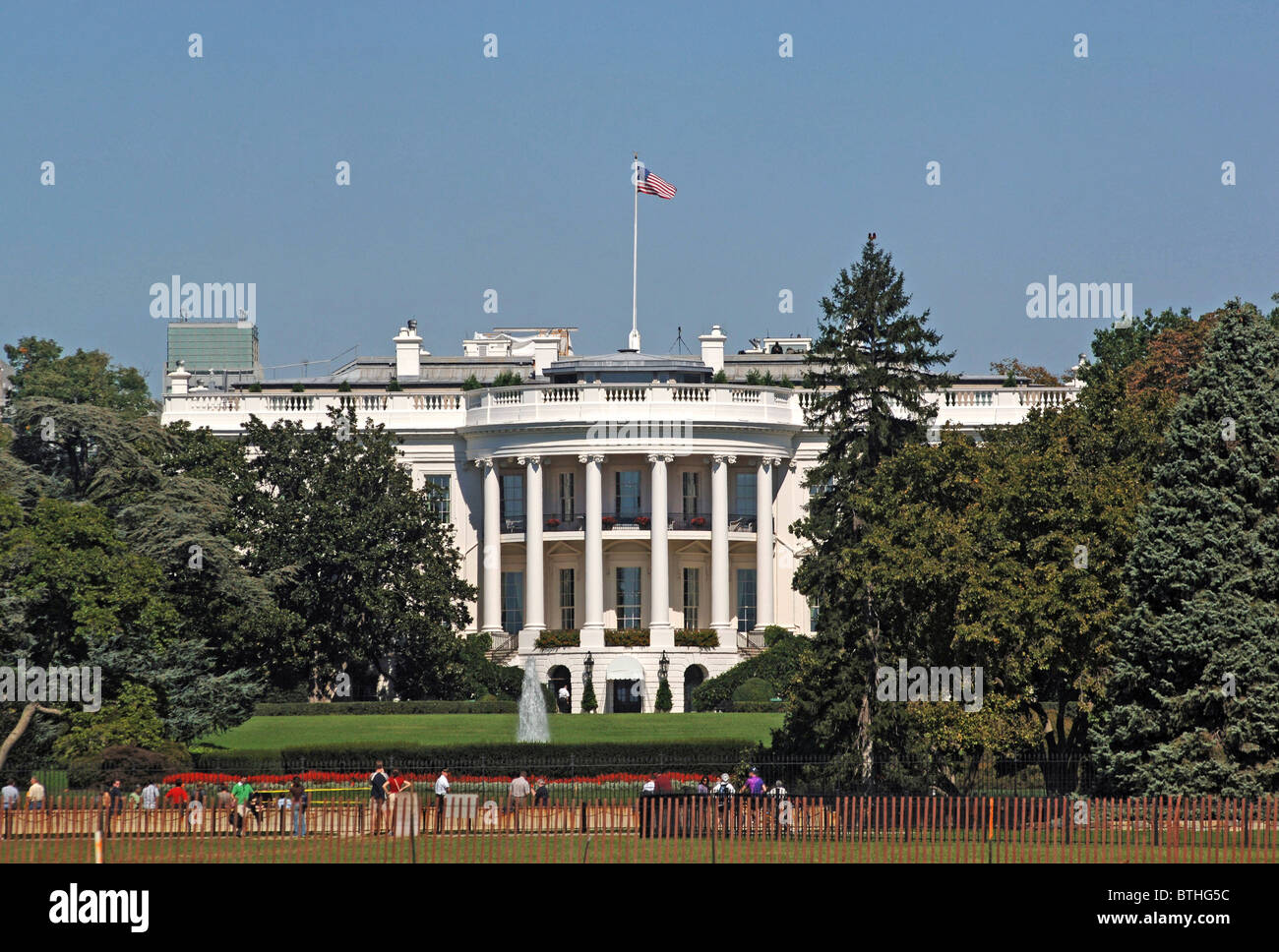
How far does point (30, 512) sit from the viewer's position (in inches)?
2277

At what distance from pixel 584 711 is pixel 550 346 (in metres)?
21.9

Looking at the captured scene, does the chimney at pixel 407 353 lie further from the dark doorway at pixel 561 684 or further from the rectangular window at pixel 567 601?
the dark doorway at pixel 561 684

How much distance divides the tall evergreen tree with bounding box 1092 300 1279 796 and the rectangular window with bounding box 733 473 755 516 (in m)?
41.8

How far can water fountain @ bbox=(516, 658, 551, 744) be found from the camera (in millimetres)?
62250

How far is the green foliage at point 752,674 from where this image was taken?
74062mm

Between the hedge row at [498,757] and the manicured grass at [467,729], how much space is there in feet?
7.44

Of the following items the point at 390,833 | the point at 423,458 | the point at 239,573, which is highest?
the point at 423,458

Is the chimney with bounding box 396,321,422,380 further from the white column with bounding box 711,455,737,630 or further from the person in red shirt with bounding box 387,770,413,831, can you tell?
the person in red shirt with bounding box 387,770,413,831

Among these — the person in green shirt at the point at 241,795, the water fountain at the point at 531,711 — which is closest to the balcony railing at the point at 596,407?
the water fountain at the point at 531,711

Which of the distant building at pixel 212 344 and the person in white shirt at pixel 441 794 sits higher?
the distant building at pixel 212 344
